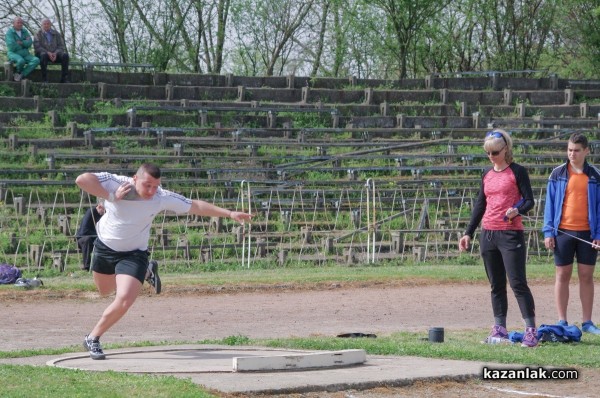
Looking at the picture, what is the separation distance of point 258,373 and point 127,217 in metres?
2.12

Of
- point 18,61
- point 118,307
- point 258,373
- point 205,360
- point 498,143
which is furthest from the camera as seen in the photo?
point 18,61

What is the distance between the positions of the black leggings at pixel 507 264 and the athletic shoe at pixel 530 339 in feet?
0.75

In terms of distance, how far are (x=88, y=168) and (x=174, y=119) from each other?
5.21 meters

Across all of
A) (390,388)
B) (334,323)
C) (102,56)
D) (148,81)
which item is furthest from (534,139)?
(390,388)

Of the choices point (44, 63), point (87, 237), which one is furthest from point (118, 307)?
point (44, 63)

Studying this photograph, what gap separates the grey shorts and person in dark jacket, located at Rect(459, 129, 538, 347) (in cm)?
350

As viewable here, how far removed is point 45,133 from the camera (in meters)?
29.2

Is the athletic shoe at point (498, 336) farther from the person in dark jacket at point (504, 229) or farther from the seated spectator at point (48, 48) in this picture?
the seated spectator at point (48, 48)

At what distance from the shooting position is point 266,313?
49.2 ft

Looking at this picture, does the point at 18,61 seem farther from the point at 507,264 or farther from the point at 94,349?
the point at 94,349

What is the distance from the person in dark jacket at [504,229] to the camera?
11531 mm

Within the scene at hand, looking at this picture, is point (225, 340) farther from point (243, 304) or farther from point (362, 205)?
point (362, 205)

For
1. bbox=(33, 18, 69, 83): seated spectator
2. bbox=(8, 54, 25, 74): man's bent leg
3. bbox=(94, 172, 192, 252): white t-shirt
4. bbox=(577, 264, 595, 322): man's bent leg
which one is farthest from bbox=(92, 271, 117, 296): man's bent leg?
bbox=(8, 54, 25, 74): man's bent leg

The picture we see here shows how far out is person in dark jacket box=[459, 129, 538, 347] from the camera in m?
11.5
